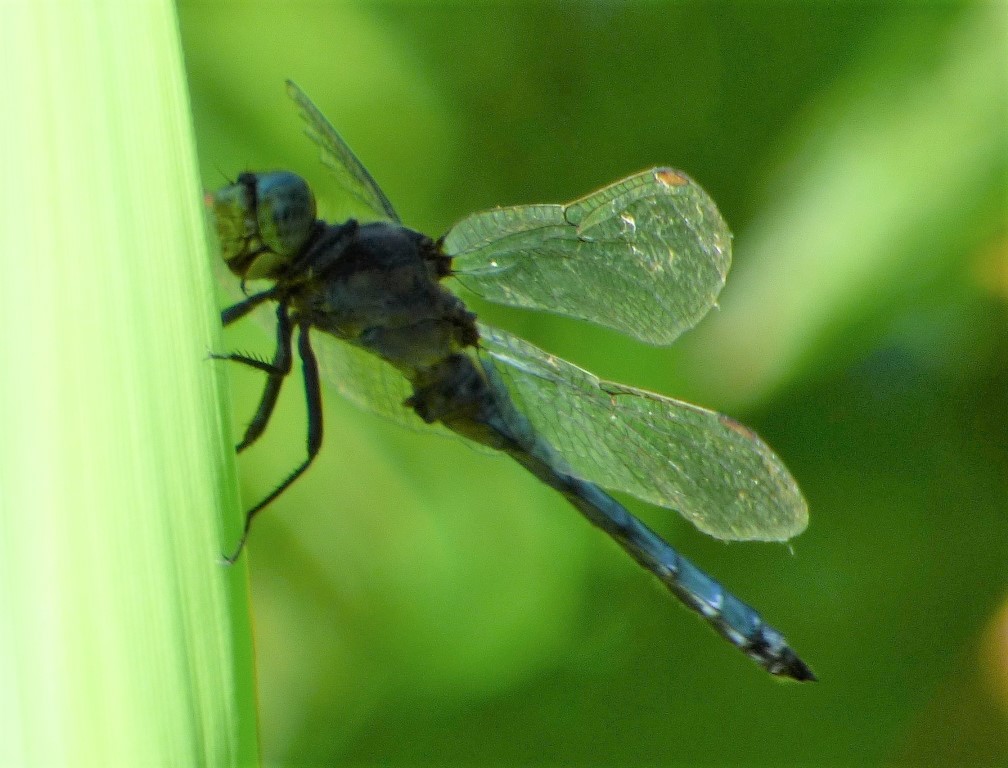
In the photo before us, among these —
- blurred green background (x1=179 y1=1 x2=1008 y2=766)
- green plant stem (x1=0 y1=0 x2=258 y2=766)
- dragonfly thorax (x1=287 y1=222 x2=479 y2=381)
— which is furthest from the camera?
blurred green background (x1=179 y1=1 x2=1008 y2=766)

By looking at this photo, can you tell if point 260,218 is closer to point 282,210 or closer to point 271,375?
point 282,210

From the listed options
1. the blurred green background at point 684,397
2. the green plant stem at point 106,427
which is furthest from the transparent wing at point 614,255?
the green plant stem at point 106,427

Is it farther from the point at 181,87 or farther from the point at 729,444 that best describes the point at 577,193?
the point at 181,87

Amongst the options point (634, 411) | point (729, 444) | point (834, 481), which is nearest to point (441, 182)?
point (634, 411)

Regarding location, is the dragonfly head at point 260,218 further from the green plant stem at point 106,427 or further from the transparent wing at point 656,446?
the green plant stem at point 106,427

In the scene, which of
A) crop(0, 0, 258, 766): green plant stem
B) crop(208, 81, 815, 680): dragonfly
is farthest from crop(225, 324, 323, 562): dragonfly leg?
crop(0, 0, 258, 766): green plant stem

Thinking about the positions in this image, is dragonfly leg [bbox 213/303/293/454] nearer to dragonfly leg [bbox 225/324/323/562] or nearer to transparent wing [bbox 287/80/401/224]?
dragonfly leg [bbox 225/324/323/562]

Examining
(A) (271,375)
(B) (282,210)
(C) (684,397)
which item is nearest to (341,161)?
(B) (282,210)
